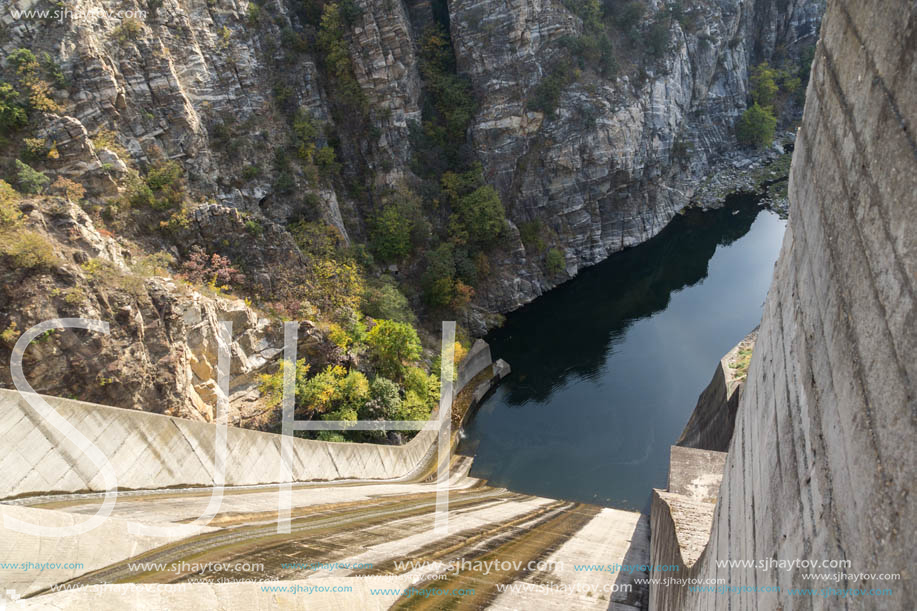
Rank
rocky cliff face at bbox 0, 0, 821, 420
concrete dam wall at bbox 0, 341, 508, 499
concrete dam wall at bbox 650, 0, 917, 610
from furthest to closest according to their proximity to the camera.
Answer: rocky cliff face at bbox 0, 0, 821, 420 < concrete dam wall at bbox 0, 341, 508, 499 < concrete dam wall at bbox 650, 0, 917, 610

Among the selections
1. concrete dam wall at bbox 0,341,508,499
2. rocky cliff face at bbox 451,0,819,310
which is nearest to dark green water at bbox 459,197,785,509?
rocky cliff face at bbox 451,0,819,310

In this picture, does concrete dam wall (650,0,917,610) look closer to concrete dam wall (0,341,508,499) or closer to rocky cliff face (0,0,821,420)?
concrete dam wall (0,341,508,499)

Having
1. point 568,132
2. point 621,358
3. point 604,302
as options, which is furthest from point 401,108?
point 621,358

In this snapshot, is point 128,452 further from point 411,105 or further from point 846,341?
point 411,105

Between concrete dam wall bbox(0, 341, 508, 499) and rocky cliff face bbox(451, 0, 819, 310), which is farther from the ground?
rocky cliff face bbox(451, 0, 819, 310)

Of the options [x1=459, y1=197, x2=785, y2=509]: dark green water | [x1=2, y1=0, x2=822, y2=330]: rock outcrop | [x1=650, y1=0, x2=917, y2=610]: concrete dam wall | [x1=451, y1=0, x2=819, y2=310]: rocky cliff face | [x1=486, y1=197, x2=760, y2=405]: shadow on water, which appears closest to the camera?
[x1=650, y1=0, x2=917, y2=610]: concrete dam wall

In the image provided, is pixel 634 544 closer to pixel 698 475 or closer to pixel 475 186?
pixel 698 475

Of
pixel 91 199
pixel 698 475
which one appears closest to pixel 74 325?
pixel 91 199
